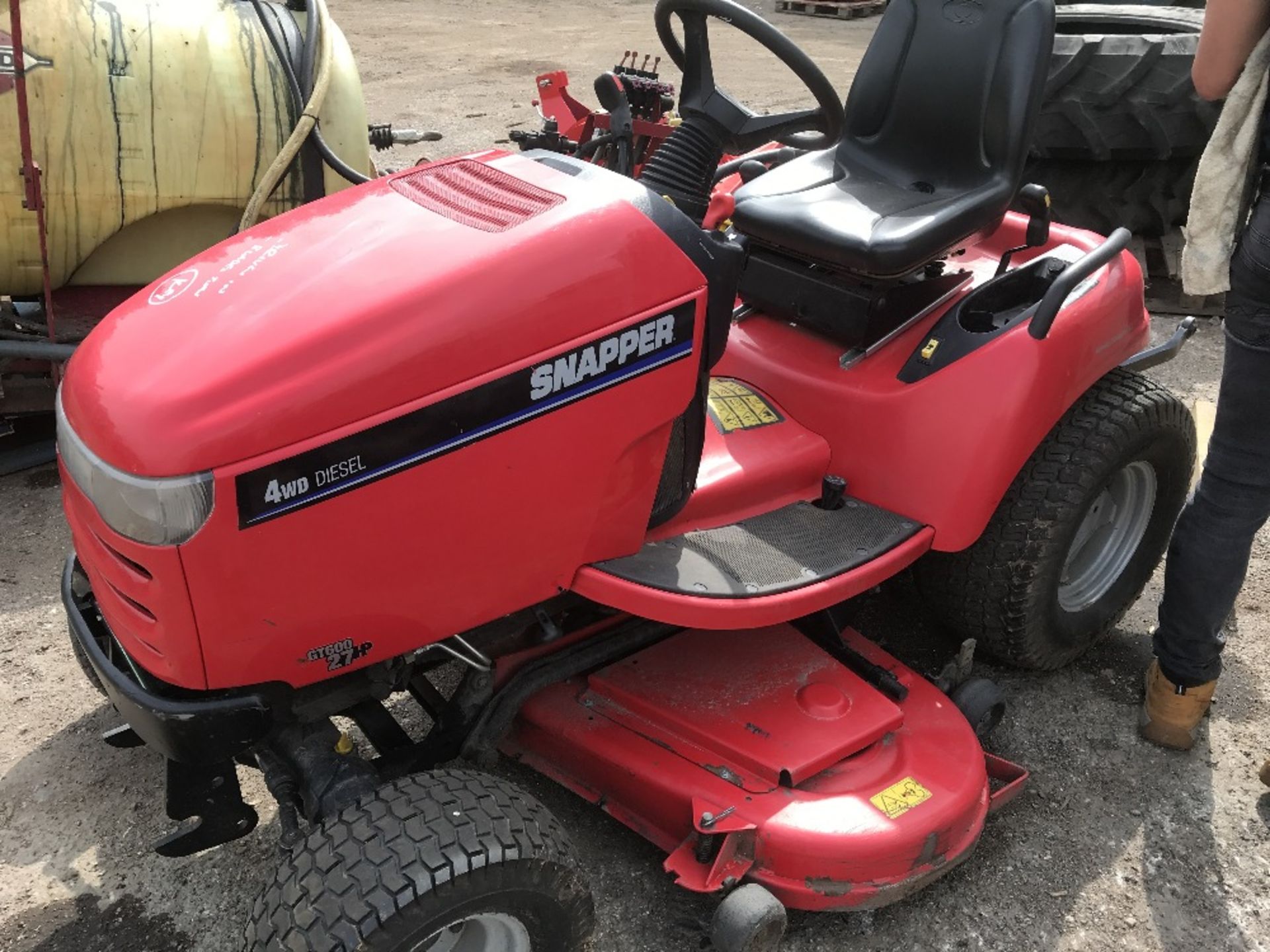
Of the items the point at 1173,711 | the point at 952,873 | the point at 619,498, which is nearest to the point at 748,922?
the point at 952,873

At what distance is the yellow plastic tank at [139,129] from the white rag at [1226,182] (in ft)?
8.04

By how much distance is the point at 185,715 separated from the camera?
63.2 inches

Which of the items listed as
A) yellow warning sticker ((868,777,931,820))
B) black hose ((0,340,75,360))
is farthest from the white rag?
black hose ((0,340,75,360))

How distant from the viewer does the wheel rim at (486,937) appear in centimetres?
171

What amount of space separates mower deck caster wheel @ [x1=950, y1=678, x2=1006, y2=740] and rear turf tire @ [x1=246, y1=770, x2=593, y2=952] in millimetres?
893

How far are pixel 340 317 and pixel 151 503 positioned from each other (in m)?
0.34

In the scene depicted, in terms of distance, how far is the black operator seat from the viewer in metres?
2.37

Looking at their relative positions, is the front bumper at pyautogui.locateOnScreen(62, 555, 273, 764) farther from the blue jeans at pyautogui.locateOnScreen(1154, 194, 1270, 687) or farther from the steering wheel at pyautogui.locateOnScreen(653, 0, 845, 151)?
the blue jeans at pyautogui.locateOnScreen(1154, 194, 1270, 687)

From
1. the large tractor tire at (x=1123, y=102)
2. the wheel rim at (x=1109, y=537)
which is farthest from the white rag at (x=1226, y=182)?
the large tractor tire at (x=1123, y=102)

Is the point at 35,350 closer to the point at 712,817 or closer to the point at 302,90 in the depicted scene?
the point at 302,90

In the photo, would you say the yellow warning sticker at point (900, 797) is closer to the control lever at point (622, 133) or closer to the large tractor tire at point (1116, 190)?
the control lever at point (622, 133)

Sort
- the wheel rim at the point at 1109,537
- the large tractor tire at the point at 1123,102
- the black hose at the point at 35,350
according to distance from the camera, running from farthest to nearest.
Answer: the large tractor tire at the point at 1123,102 < the black hose at the point at 35,350 < the wheel rim at the point at 1109,537

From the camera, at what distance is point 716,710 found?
2.07 metres

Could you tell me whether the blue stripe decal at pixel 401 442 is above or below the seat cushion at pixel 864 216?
below
